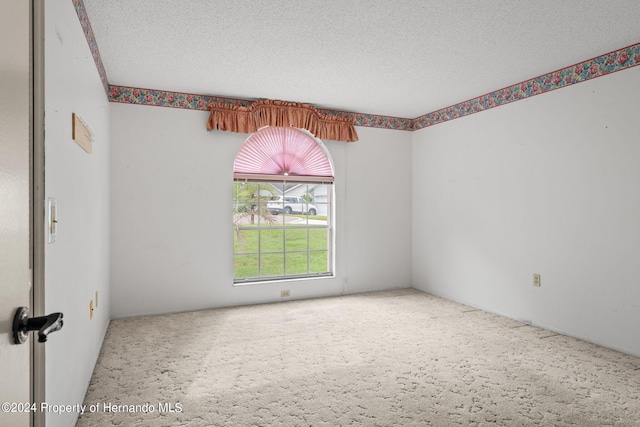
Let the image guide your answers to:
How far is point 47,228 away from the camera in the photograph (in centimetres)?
147

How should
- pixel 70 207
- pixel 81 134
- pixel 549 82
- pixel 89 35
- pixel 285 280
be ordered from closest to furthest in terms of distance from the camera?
pixel 70 207, pixel 81 134, pixel 89 35, pixel 549 82, pixel 285 280

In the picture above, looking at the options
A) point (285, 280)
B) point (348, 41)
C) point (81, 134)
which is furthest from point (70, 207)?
point (285, 280)

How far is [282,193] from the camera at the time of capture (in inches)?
188

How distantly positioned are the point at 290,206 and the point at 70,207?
3.05 metres

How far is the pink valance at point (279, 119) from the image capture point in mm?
4227

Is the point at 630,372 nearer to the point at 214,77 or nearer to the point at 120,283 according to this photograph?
the point at 214,77

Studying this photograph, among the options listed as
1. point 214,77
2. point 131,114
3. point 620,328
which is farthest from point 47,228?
point 620,328

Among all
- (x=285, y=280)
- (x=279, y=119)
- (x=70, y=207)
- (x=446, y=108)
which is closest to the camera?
(x=70, y=207)

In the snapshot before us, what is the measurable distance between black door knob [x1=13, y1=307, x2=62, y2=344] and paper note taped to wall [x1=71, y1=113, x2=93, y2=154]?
1432 mm

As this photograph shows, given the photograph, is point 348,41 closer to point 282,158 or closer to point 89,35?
point 89,35

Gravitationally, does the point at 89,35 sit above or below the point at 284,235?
above

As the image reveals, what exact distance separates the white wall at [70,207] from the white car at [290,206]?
2149 mm

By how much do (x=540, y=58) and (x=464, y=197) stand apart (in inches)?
72.2

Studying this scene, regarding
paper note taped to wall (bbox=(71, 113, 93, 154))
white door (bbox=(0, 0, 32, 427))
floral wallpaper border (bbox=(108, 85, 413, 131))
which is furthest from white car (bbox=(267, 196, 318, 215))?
white door (bbox=(0, 0, 32, 427))
